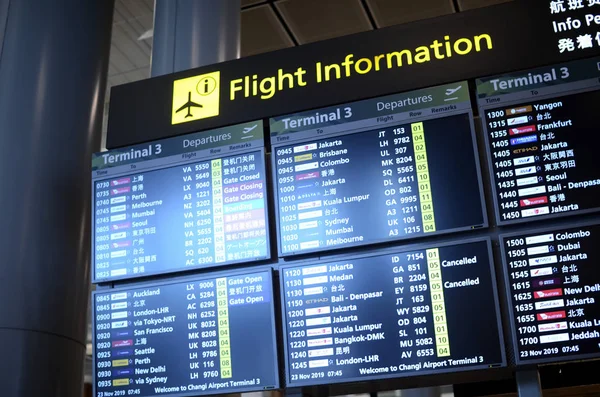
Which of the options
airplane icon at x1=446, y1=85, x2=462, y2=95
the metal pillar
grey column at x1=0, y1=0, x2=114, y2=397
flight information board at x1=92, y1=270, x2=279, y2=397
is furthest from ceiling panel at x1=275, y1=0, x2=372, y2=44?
the metal pillar

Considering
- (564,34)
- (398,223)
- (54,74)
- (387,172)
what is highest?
(54,74)

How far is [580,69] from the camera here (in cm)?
318

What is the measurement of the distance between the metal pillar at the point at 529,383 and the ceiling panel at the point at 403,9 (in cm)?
450

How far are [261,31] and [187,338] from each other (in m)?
4.31

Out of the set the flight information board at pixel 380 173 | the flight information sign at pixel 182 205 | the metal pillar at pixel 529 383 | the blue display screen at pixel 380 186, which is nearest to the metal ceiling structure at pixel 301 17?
the flight information sign at pixel 182 205

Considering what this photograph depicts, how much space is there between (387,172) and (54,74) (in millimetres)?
2186

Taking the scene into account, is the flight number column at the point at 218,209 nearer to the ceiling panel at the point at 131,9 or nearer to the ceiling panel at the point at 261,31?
the ceiling panel at the point at 261,31

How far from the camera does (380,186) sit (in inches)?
127

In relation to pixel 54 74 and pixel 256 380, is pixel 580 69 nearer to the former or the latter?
pixel 256 380

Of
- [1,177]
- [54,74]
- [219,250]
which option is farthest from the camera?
[54,74]

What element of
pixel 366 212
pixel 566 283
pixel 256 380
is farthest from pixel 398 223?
pixel 256 380

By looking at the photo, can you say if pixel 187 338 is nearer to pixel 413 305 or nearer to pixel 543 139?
pixel 413 305

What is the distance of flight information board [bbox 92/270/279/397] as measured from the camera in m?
3.21

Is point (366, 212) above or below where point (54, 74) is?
below
